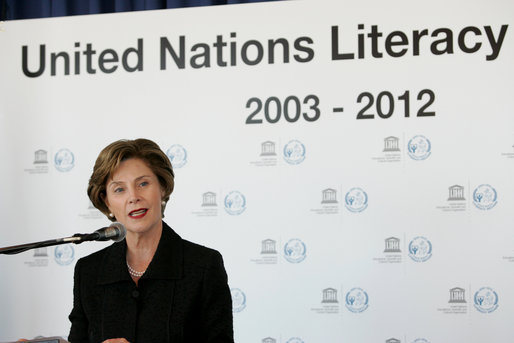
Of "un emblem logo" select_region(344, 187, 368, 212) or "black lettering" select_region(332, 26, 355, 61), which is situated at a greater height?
"black lettering" select_region(332, 26, 355, 61)

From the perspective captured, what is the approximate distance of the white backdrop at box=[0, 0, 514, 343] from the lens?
11.4ft

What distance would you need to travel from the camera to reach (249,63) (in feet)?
12.2

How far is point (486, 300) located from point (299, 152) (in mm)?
1271

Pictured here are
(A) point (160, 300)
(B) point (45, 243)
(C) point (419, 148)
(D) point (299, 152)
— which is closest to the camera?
(B) point (45, 243)

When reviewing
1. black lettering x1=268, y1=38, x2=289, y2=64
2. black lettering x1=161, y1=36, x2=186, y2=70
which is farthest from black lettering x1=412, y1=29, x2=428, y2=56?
black lettering x1=161, y1=36, x2=186, y2=70

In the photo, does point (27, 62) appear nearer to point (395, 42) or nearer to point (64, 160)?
point (64, 160)

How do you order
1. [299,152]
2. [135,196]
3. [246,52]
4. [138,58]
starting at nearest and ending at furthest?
[135,196] < [299,152] < [246,52] < [138,58]

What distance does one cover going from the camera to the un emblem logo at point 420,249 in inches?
137

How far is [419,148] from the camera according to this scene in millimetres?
3523

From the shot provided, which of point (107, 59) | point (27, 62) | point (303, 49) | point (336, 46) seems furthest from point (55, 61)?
point (336, 46)

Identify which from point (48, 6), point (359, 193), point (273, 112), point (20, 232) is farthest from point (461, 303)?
point (48, 6)

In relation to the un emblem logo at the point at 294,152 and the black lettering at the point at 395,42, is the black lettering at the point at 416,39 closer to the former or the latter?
the black lettering at the point at 395,42

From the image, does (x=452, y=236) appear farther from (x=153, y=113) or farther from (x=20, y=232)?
(x=20, y=232)

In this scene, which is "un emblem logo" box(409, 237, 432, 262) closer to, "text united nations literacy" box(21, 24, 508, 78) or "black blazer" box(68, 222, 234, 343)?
"text united nations literacy" box(21, 24, 508, 78)
